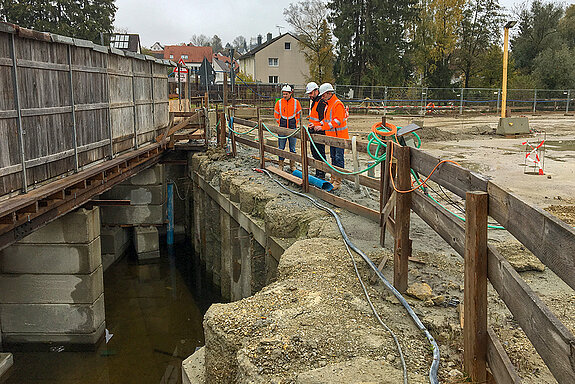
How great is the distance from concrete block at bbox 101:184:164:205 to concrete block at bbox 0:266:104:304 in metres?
5.02

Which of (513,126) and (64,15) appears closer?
(513,126)

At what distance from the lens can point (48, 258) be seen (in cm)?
883

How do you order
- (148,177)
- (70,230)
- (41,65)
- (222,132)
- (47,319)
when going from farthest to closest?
(222,132)
(148,177)
(47,319)
(70,230)
(41,65)

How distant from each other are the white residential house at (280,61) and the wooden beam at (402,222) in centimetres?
5768

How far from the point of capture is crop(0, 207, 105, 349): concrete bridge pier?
28.9ft

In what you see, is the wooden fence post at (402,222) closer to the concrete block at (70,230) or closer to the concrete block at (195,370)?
the concrete block at (195,370)

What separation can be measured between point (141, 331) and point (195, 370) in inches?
243

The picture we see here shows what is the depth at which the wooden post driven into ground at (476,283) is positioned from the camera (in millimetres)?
3410

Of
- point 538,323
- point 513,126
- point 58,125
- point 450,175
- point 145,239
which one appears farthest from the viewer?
point 513,126

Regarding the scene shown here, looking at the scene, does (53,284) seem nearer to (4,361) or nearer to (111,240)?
(4,361)

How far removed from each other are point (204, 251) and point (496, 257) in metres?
11.8

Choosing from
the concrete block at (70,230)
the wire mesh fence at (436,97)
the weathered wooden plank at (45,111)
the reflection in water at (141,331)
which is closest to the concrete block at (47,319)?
the reflection in water at (141,331)

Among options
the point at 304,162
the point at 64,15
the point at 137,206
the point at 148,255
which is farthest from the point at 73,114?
the point at 64,15

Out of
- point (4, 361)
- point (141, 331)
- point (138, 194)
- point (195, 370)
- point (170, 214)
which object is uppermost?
point (138, 194)
